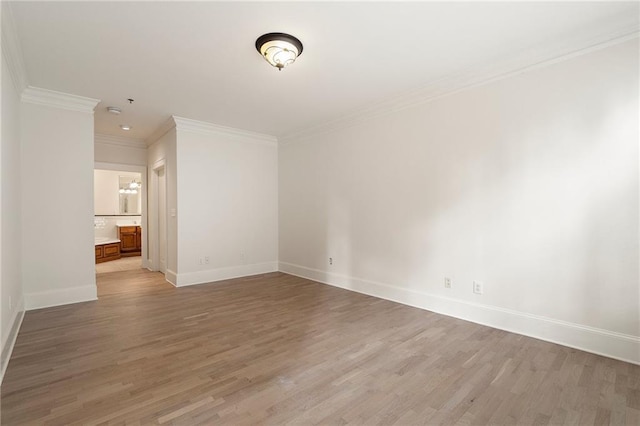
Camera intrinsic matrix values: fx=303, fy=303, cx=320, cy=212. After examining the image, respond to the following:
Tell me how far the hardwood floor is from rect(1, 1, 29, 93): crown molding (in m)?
2.61

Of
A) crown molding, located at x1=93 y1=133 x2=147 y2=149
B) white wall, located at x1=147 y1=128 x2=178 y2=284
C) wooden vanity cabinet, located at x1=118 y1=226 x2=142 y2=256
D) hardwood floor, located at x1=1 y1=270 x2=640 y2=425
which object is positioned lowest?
hardwood floor, located at x1=1 y1=270 x2=640 y2=425

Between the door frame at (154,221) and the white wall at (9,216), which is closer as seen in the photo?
the white wall at (9,216)

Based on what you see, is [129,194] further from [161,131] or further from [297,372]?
[297,372]

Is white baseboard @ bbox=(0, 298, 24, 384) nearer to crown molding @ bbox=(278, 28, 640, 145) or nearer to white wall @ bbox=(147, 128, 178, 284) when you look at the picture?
white wall @ bbox=(147, 128, 178, 284)

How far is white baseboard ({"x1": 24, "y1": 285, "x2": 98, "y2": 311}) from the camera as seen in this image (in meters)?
3.79

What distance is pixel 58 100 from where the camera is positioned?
3932 millimetres

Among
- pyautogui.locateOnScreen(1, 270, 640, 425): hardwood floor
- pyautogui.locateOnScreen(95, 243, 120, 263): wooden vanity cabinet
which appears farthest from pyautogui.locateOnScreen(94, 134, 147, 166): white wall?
pyautogui.locateOnScreen(1, 270, 640, 425): hardwood floor

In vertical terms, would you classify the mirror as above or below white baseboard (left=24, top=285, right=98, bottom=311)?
above

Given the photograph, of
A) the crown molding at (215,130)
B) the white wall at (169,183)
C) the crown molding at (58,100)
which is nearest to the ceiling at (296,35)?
the crown molding at (58,100)

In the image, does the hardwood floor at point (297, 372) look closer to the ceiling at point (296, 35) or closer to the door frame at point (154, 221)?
the door frame at point (154, 221)

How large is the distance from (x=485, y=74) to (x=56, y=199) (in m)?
5.44

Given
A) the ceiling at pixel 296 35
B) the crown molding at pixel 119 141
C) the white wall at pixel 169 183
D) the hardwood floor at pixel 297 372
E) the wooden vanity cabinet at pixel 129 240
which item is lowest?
the hardwood floor at pixel 297 372

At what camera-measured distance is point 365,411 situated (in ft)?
6.15

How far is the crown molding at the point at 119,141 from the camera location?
579cm
